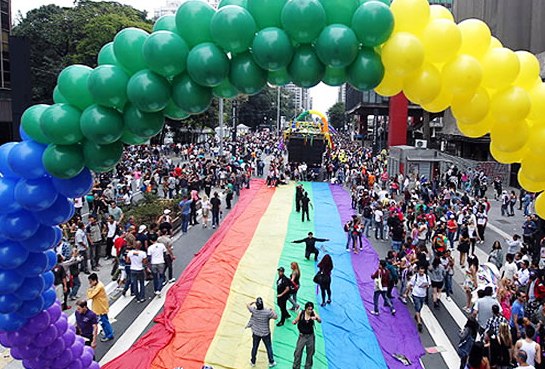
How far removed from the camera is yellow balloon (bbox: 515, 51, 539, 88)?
555cm

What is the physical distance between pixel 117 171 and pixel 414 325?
2335 cm

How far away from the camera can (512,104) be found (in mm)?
5336

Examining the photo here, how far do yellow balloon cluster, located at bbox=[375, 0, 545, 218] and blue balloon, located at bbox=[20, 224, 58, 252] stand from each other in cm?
428

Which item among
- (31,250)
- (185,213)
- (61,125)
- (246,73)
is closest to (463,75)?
(246,73)

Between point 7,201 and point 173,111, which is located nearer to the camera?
point 173,111

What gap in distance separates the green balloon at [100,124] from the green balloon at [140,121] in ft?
0.39

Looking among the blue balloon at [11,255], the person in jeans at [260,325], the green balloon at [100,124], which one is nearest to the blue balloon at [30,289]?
the blue balloon at [11,255]

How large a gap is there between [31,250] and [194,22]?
3.34m

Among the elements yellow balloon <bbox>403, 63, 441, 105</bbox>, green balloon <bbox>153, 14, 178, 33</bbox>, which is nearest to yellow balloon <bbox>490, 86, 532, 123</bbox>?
yellow balloon <bbox>403, 63, 441, 105</bbox>

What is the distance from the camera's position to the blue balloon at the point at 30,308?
641 centimetres

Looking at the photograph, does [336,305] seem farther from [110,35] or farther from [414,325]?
[110,35]

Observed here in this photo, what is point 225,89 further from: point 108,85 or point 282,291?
point 282,291

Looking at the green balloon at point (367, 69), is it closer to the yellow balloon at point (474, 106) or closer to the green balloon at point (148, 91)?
the yellow balloon at point (474, 106)

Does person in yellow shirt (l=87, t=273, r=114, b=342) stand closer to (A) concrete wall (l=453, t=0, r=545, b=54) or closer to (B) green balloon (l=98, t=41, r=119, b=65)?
(B) green balloon (l=98, t=41, r=119, b=65)
